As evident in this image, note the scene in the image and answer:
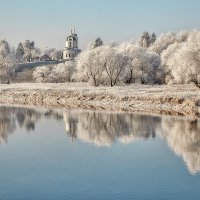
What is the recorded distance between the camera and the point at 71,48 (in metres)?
185

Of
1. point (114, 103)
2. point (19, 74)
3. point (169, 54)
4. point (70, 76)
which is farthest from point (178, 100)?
point (19, 74)

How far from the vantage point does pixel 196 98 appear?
57375mm

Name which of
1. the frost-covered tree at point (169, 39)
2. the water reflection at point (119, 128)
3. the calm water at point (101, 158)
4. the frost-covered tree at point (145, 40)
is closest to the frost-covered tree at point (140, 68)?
the water reflection at point (119, 128)

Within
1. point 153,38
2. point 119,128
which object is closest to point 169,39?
point 153,38

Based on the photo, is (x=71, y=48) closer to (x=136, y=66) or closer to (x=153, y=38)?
(x=153, y=38)

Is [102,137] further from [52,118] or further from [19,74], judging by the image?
[19,74]

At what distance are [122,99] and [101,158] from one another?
120 ft

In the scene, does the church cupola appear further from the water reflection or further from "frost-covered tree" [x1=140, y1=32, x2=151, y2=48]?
the water reflection

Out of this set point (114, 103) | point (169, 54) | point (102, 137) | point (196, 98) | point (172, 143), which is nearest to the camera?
Answer: point (172, 143)

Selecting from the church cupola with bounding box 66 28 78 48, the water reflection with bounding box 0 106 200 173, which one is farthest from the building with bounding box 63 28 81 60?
the water reflection with bounding box 0 106 200 173

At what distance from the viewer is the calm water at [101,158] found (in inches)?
859

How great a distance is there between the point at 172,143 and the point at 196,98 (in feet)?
79.6

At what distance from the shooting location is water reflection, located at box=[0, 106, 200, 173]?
33688 mm

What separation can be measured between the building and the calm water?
13553cm
